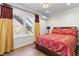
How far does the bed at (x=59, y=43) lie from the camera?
191cm

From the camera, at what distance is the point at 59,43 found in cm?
205

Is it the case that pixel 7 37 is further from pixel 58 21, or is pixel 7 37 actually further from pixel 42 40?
pixel 58 21

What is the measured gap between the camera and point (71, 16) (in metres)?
2.39

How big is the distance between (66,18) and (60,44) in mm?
798

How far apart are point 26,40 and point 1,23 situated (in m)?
1.04

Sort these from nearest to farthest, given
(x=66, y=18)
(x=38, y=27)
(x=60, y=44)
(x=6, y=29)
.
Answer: (x=60, y=44)
(x=6, y=29)
(x=66, y=18)
(x=38, y=27)

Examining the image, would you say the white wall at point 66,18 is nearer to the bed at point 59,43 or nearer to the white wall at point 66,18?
the white wall at point 66,18

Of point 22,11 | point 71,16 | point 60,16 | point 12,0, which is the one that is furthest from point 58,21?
point 12,0

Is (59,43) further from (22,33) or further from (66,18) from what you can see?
(22,33)

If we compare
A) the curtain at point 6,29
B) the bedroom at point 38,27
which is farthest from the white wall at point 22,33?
the curtain at point 6,29

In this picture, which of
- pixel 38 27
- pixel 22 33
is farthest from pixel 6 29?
pixel 38 27

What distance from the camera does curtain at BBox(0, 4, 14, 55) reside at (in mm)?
2066

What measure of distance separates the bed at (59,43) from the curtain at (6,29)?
876mm

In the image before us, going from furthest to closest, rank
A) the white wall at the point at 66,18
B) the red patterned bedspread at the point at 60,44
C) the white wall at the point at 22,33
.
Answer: the white wall at the point at 22,33, the white wall at the point at 66,18, the red patterned bedspread at the point at 60,44
